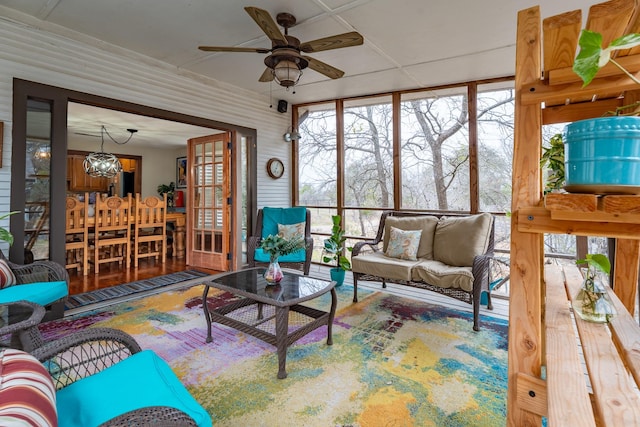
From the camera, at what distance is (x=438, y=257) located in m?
3.44

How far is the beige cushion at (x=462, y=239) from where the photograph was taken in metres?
3.18

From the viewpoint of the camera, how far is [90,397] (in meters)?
1.18

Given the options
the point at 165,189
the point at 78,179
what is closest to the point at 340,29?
the point at 165,189

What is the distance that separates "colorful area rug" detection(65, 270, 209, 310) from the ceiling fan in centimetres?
288

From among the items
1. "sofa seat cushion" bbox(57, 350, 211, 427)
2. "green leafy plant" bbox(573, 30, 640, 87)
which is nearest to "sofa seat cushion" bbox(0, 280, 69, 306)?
"sofa seat cushion" bbox(57, 350, 211, 427)

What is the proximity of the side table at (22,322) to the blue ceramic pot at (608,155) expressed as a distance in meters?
2.54

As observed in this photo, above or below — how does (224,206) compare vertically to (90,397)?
above

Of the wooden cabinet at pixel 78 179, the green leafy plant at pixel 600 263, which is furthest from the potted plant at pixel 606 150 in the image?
the wooden cabinet at pixel 78 179

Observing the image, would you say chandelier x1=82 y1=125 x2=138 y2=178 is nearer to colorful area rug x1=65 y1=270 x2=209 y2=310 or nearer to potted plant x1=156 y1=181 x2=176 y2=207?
potted plant x1=156 y1=181 x2=176 y2=207

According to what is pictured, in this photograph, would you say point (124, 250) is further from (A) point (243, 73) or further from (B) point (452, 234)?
(B) point (452, 234)

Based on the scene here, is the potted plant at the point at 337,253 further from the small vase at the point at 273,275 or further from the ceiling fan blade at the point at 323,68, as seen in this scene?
the ceiling fan blade at the point at 323,68

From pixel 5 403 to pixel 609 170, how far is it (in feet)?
4.90

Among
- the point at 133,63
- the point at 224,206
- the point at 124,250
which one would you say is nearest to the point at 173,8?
the point at 133,63

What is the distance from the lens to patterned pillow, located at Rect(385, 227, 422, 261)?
3.44 meters
